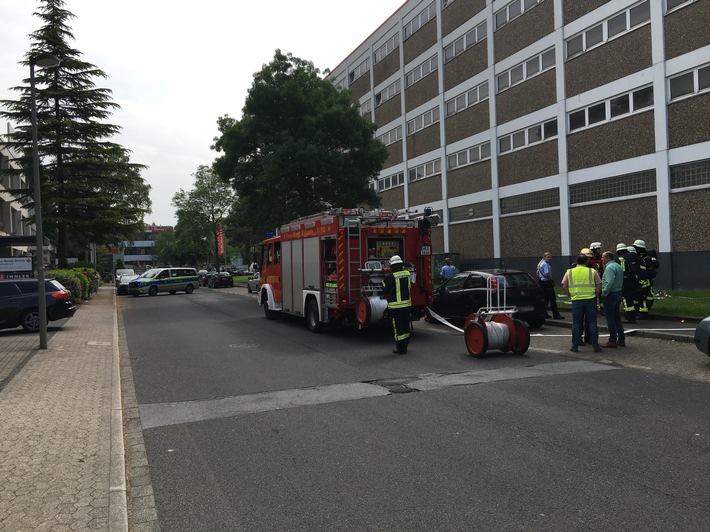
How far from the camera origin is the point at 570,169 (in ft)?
84.4

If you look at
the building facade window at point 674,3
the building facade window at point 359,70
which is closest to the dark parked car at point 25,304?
the building facade window at point 674,3

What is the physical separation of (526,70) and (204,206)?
4859 cm

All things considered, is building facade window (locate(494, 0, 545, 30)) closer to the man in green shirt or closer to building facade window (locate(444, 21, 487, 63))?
building facade window (locate(444, 21, 487, 63))

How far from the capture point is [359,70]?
47.9 m

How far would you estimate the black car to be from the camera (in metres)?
13.5

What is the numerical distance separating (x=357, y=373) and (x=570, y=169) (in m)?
20.1

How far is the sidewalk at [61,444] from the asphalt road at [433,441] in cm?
39

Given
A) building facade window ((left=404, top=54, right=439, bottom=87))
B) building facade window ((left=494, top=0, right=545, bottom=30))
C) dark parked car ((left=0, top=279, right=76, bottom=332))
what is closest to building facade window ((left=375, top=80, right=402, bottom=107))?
building facade window ((left=404, top=54, right=439, bottom=87))

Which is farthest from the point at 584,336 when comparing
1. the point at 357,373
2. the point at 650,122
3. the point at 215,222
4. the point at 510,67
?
the point at 215,222

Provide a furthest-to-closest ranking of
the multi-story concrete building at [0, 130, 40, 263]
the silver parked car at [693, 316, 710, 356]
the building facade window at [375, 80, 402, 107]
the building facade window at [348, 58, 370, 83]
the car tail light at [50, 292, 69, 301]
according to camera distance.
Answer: the building facade window at [348, 58, 370, 83]
the building facade window at [375, 80, 402, 107]
the multi-story concrete building at [0, 130, 40, 263]
the car tail light at [50, 292, 69, 301]
the silver parked car at [693, 316, 710, 356]

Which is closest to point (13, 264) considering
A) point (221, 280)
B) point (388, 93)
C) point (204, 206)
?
point (221, 280)

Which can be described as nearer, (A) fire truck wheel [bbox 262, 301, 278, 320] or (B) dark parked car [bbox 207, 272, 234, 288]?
(A) fire truck wheel [bbox 262, 301, 278, 320]

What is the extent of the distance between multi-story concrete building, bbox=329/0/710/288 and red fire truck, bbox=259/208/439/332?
39.7 ft

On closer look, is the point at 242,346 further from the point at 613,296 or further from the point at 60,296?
the point at 613,296
